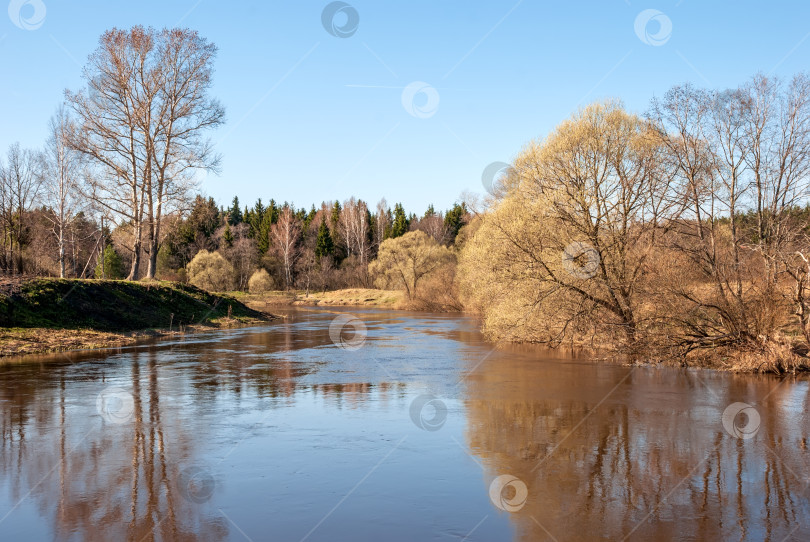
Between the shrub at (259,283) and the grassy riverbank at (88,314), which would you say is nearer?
the grassy riverbank at (88,314)

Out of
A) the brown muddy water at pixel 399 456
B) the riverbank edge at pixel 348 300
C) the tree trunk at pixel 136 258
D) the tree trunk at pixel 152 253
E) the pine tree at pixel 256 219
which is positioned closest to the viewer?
the brown muddy water at pixel 399 456

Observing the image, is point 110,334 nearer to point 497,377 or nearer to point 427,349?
point 427,349

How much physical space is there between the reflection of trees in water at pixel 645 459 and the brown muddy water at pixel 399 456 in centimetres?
4

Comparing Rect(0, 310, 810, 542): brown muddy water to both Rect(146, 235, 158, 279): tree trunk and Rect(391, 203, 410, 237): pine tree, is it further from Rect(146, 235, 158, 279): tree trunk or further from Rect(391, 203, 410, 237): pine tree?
Rect(391, 203, 410, 237): pine tree

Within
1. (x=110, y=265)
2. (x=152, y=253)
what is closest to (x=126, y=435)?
(x=152, y=253)

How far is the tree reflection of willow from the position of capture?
6.71 m

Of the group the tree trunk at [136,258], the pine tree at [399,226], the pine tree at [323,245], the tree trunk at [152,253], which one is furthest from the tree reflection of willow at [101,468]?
the pine tree at [399,226]

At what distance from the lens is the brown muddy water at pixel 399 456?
688 centimetres

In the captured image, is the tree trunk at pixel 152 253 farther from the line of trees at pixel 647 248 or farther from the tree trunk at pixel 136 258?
the line of trees at pixel 647 248

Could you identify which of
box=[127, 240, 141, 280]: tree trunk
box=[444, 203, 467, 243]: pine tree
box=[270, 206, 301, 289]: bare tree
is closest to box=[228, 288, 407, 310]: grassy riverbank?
box=[270, 206, 301, 289]: bare tree

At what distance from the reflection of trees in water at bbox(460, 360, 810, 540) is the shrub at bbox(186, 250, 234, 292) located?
6287 centimetres

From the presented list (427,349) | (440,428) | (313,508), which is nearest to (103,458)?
(313,508)

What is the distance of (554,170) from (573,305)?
18.3 ft

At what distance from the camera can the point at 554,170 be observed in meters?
24.4
